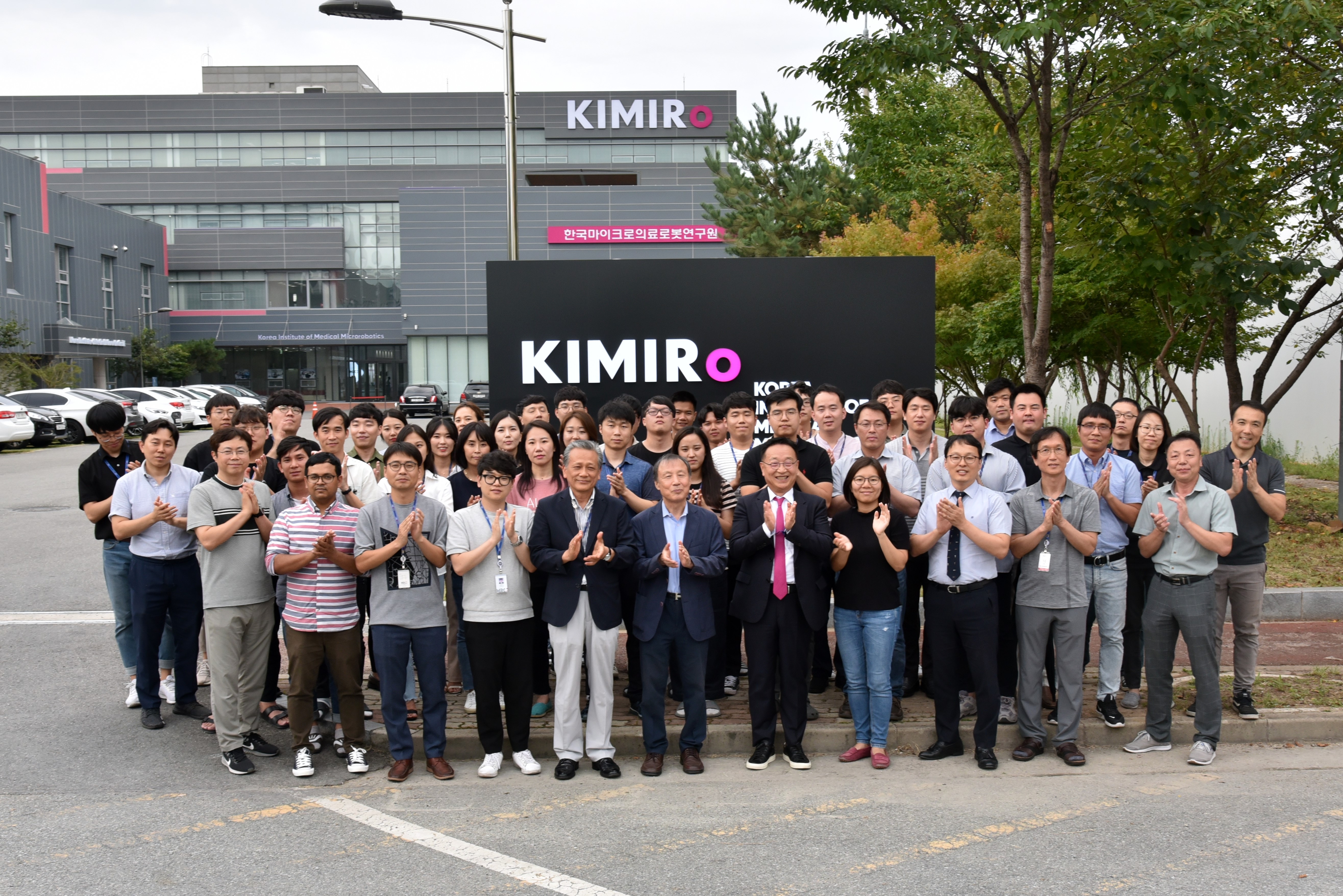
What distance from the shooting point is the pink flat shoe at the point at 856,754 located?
19.7 ft

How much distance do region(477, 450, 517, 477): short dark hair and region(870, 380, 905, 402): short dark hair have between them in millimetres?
2897

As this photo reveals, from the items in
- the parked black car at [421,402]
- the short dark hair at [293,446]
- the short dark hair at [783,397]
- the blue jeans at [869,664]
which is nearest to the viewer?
the blue jeans at [869,664]

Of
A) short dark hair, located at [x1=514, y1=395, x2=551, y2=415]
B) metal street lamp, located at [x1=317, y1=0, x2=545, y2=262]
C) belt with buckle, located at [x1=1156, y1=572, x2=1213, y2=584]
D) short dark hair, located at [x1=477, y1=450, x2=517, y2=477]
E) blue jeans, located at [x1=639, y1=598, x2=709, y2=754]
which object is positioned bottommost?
blue jeans, located at [x1=639, y1=598, x2=709, y2=754]

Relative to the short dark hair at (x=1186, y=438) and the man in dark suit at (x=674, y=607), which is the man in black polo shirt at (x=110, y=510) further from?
the short dark hair at (x=1186, y=438)

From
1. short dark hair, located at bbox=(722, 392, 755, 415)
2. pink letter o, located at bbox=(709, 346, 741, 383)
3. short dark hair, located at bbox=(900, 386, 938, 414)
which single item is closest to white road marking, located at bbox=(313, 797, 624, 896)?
short dark hair, located at bbox=(722, 392, 755, 415)

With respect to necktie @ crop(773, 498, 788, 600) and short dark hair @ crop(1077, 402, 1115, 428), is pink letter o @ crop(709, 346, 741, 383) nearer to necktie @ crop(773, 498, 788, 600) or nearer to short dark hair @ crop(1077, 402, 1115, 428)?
short dark hair @ crop(1077, 402, 1115, 428)

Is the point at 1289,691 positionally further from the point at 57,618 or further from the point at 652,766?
the point at 57,618

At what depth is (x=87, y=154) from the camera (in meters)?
67.8

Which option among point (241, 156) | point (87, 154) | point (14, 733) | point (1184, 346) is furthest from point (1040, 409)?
point (87, 154)

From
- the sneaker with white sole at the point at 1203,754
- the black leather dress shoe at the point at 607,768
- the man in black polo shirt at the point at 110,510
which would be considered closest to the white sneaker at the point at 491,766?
the black leather dress shoe at the point at 607,768

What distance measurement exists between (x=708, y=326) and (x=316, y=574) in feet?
16.7

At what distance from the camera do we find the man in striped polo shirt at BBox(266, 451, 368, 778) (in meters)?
5.77

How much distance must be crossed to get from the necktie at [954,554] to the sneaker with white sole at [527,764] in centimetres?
267

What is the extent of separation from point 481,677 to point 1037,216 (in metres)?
12.7
